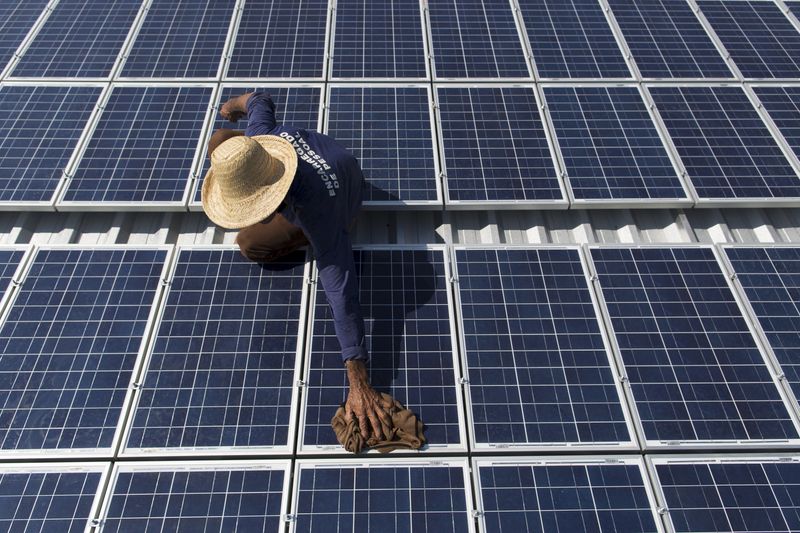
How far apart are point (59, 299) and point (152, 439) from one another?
8.30 feet

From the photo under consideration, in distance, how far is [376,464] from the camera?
197 inches

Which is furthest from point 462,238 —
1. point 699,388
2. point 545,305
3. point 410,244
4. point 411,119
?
point 699,388

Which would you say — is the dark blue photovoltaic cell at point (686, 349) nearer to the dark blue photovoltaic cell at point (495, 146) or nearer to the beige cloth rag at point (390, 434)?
the dark blue photovoltaic cell at point (495, 146)

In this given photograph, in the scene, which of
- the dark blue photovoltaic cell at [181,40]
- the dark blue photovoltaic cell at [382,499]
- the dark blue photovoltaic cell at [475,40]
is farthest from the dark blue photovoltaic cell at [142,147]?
the dark blue photovoltaic cell at [382,499]

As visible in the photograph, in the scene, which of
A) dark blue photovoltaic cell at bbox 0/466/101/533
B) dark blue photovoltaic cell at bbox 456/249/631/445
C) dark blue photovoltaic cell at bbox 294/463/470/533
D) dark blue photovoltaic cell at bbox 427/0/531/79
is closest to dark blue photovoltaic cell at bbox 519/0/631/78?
dark blue photovoltaic cell at bbox 427/0/531/79

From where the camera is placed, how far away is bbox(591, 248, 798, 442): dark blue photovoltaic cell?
5305 millimetres

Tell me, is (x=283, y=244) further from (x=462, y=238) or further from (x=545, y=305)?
(x=545, y=305)

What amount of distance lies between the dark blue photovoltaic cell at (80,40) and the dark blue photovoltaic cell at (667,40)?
10.1m

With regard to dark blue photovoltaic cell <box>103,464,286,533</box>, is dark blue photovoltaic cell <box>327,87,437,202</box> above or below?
above

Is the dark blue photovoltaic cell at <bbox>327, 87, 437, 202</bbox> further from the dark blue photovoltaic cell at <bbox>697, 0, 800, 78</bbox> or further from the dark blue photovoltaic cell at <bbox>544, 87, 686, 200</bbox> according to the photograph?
the dark blue photovoltaic cell at <bbox>697, 0, 800, 78</bbox>

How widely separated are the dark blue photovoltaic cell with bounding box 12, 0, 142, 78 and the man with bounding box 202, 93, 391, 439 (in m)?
5.17

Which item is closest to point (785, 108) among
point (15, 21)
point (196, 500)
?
point (196, 500)

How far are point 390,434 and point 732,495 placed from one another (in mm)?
3847

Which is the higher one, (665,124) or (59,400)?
(665,124)
